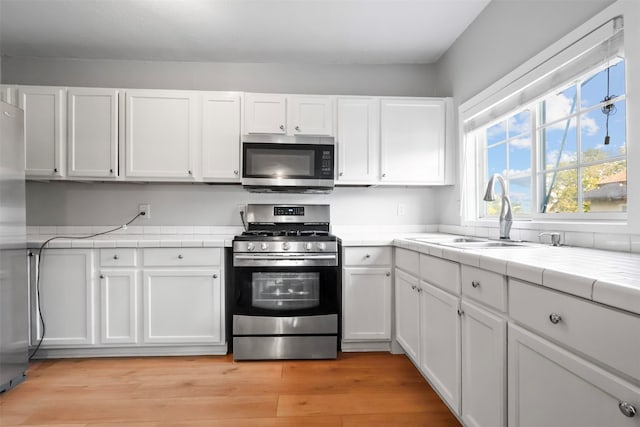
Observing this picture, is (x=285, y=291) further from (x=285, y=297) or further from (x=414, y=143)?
(x=414, y=143)

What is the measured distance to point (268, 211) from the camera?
9.52 ft

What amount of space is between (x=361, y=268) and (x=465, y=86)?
5.39 feet

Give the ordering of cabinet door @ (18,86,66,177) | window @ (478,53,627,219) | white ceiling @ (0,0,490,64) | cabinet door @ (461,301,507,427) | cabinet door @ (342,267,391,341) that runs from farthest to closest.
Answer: cabinet door @ (18,86,66,177), cabinet door @ (342,267,391,341), white ceiling @ (0,0,490,64), window @ (478,53,627,219), cabinet door @ (461,301,507,427)

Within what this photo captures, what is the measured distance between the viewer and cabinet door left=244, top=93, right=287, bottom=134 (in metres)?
2.68

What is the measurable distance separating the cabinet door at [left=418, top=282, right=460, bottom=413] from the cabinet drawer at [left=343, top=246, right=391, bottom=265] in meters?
0.51

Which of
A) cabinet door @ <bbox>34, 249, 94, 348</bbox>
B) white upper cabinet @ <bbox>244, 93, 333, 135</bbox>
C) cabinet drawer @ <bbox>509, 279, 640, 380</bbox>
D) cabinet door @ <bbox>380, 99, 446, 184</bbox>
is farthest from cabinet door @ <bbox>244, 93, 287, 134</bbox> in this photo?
→ cabinet drawer @ <bbox>509, 279, 640, 380</bbox>

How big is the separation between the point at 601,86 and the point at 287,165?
1.93 m

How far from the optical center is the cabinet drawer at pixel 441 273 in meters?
1.52

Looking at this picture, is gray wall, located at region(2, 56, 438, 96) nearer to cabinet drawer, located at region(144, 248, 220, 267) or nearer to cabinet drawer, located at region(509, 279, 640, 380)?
cabinet drawer, located at region(144, 248, 220, 267)

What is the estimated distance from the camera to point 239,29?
97.1 inches

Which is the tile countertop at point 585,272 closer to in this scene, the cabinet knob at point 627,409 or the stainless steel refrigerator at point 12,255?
the cabinet knob at point 627,409

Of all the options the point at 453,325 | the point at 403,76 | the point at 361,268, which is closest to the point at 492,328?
the point at 453,325

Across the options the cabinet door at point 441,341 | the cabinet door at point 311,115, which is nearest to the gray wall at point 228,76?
the cabinet door at point 311,115

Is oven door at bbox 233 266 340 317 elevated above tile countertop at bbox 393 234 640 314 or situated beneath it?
situated beneath
